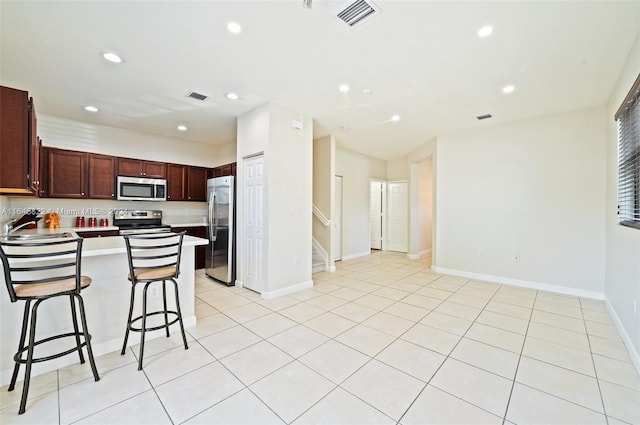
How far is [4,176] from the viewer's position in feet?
7.72

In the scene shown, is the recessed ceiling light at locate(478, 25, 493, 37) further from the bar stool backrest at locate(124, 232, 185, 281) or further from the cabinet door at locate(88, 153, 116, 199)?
the cabinet door at locate(88, 153, 116, 199)

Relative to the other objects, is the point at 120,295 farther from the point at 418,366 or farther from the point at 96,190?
the point at 96,190

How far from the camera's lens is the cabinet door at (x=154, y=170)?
5.39 m

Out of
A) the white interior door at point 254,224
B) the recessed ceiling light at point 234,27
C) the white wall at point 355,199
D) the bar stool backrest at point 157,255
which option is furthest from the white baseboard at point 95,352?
the white wall at point 355,199

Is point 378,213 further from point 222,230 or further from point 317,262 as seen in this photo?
point 222,230

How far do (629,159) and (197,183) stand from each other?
23.0ft

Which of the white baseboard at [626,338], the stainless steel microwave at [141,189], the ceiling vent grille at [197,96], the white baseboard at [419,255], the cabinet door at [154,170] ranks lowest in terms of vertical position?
the white baseboard at [626,338]

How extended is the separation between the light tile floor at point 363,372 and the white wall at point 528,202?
0.95 meters

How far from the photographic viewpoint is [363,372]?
2.16 metres

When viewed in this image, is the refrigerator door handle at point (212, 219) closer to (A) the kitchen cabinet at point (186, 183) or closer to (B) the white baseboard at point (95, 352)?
(A) the kitchen cabinet at point (186, 183)

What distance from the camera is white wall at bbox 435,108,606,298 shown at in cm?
398

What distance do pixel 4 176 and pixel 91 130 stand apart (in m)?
3.16

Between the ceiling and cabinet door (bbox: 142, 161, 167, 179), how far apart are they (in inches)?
48.2

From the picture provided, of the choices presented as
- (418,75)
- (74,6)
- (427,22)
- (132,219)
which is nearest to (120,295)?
(74,6)
